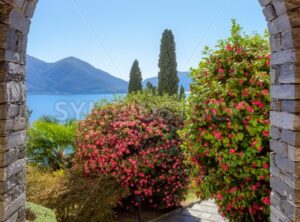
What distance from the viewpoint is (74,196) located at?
5730 millimetres

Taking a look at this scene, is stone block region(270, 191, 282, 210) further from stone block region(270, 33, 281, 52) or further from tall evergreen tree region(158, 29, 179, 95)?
tall evergreen tree region(158, 29, 179, 95)

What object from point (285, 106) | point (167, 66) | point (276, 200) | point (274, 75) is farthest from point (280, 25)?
point (167, 66)

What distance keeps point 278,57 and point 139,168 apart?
4.09m

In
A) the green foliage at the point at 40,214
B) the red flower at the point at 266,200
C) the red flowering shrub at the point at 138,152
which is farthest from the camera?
the red flowering shrub at the point at 138,152

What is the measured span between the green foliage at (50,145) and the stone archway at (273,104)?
5.59m

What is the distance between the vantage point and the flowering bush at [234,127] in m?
4.54

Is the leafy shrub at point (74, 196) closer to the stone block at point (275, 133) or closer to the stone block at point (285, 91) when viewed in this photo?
the stone block at point (275, 133)

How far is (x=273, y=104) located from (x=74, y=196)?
367 cm

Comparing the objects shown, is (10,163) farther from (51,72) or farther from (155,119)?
(51,72)

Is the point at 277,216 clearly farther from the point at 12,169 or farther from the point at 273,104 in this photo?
the point at 12,169

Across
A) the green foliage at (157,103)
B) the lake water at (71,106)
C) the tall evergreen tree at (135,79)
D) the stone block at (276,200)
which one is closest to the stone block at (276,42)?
the stone block at (276,200)

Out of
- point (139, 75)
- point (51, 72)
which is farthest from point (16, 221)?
point (51, 72)

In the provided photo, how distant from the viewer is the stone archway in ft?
8.89

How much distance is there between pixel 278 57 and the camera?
2.97m
